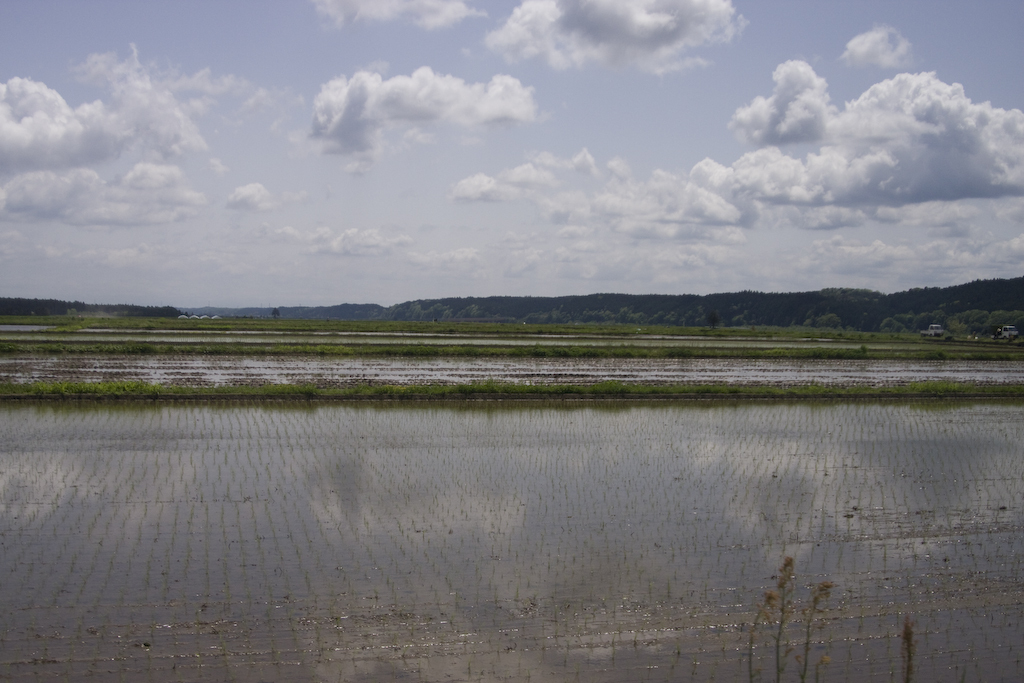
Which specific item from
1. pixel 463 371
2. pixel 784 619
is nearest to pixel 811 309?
pixel 463 371

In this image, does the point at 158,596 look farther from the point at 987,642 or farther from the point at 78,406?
the point at 78,406

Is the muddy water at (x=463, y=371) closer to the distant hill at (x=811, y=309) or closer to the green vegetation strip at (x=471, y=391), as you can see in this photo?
the green vegetation strip at (x=471, y=391)

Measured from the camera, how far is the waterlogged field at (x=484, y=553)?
6188 mm

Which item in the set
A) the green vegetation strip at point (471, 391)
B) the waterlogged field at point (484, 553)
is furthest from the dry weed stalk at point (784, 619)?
the green vegetation strip at point (471, 391)

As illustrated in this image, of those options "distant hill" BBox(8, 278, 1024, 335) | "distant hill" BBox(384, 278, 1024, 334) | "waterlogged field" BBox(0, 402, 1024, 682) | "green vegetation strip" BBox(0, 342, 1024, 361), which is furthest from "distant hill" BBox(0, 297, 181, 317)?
"waterlogged field" BBox(0, 402, 1024, 682)

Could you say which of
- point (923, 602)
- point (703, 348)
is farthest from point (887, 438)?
point (703, 348)

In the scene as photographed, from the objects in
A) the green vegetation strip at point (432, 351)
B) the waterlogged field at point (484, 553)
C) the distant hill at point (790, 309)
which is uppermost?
the distant hill at point (790, 309)

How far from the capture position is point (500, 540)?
28.7 ft

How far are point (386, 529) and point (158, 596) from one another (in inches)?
109

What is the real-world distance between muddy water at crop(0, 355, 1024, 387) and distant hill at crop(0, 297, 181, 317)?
3534 inches

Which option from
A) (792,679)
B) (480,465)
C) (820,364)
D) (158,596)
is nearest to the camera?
(792,679)

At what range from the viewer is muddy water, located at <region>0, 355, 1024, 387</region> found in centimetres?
2323

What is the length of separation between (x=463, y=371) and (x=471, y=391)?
593cm

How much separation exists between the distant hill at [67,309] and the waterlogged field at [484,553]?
107490 millimetres
